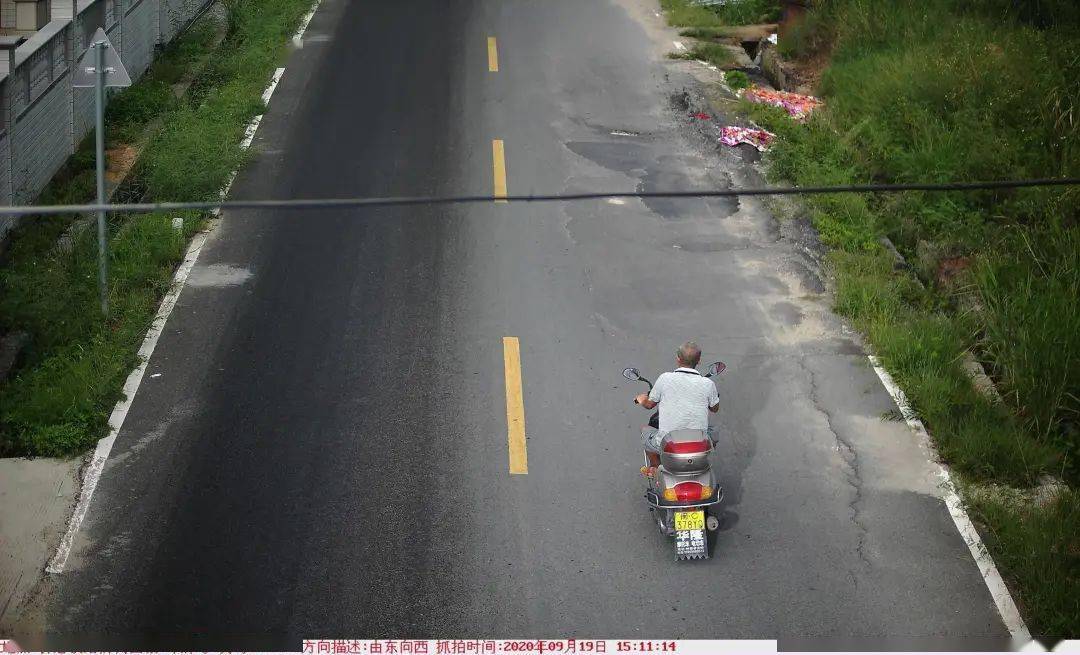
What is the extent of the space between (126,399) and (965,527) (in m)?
7.98

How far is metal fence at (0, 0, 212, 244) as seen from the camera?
14.2m

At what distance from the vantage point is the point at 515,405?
1166 cm

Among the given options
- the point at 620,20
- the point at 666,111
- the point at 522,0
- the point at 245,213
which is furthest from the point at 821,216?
the point at 522,0

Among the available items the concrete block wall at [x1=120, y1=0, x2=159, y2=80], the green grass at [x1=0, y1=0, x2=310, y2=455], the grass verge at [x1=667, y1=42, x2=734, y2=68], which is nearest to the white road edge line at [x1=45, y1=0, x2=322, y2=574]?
the green grass at [x1=0, y1=0, x2=310, y2=455]

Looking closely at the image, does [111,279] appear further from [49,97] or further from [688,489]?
[688,489]

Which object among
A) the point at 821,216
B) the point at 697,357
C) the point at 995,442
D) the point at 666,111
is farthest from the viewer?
the point at 666,111

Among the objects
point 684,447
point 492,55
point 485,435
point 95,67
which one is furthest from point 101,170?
point 492,55

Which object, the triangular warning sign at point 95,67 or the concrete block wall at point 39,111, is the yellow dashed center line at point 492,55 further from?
the triangular warning sign at point 95,67

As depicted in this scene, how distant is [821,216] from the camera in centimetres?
1550

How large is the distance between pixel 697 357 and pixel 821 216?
6.48 m

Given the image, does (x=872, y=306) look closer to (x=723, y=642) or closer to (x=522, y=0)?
(x=723, y=642)

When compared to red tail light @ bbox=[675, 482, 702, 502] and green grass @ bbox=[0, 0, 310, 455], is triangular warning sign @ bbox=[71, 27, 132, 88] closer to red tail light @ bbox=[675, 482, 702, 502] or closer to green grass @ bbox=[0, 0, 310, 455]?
green grass @ bbox=[0, 0, 310, 455]

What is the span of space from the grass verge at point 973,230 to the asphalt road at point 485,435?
1.60 feet

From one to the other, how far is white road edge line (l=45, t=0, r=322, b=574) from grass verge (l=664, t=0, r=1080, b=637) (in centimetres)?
769
